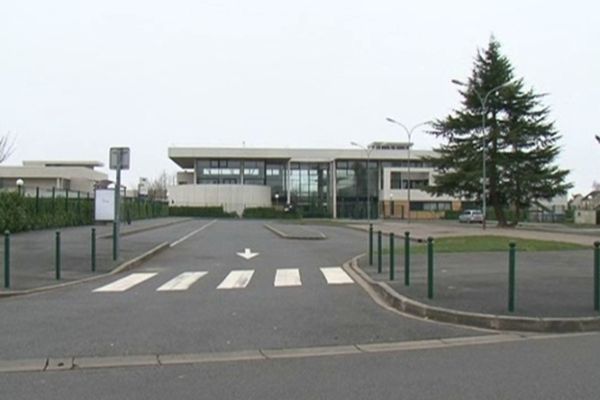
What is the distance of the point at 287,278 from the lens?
14508mm

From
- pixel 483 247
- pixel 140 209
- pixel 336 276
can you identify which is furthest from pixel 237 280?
pixel 140 209

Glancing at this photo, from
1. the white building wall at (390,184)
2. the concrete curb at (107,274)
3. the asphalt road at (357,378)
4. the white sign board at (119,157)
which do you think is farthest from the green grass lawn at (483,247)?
the white building wall at (390,184)

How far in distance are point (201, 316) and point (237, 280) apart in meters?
4.56

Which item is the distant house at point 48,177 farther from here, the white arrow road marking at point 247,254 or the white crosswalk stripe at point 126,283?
the white crosswalk stripe at point 126,283

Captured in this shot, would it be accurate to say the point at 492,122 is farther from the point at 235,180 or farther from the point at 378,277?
the point at 235,180

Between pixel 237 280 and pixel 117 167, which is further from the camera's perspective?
pixel 117 167

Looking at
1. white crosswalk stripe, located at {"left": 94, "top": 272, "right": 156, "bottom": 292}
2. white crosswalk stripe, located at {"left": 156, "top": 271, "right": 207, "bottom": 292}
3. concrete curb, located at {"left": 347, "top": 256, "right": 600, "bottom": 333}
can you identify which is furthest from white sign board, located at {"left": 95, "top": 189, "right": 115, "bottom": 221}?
concrete curb, located at {"left": 347, "top": 256, "right": 600, "bottom": 333}

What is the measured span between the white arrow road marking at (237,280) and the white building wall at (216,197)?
72.6m

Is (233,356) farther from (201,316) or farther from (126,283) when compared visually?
(126,283)

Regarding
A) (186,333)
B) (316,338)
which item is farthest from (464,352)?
(186,333)

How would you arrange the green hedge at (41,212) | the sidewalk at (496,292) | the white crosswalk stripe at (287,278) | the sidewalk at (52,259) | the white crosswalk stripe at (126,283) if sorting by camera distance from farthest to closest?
the green hedge at (41,212)
the sidewalk at (52,259)
the white crosswalk stripe at (287,278)
the white crosswalk stripe at (126,283)
the sidewalk at (496,292)

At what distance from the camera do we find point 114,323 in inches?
362

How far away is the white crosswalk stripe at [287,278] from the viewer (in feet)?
44.1

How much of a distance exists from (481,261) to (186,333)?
10.6m
